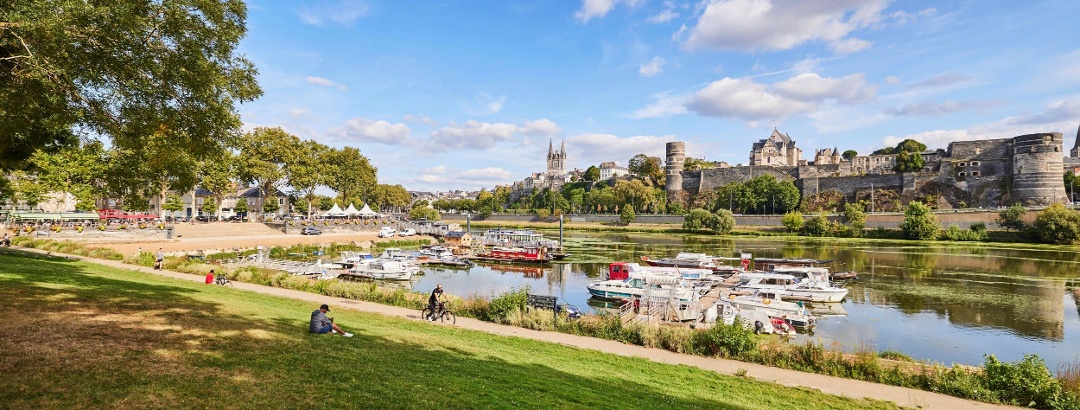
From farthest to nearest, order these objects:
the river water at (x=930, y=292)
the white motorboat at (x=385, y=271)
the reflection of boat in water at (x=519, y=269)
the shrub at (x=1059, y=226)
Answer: the shrub at (x=1059, y=226), the reflection of boat in water at (x=519, y=269), the white motorboat at (x=385, y=271), the river water at (x=930, y=292)

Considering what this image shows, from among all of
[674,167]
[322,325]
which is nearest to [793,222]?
[674,167]

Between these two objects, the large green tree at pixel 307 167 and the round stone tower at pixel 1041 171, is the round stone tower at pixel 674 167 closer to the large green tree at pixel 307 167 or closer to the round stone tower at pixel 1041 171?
the round stone tower at pixel 1041 171

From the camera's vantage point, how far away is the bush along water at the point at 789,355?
36.2 ft

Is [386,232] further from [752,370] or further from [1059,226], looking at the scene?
[1059,226]

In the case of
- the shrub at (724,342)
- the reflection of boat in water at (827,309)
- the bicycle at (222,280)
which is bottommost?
the reflection of boat in water at (827,309)

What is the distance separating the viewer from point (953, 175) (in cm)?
8125

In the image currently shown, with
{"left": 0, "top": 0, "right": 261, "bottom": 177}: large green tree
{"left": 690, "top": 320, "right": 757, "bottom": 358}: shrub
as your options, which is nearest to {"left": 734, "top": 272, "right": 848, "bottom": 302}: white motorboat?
{"left": 690, "top": 320, "right": 757, "bottom": 358}: shrub

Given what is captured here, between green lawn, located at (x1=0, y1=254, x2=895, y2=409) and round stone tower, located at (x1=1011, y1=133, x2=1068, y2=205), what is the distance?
280ft

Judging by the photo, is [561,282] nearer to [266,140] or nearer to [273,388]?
[273,388]

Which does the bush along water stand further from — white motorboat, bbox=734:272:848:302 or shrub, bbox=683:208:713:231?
shrub, bbox=683:208:713:231

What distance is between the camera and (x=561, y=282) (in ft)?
113

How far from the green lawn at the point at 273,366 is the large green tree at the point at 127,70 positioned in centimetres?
352

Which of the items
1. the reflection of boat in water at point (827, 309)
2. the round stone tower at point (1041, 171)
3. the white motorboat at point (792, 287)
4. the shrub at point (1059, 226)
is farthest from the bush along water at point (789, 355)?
the round stone tower at point (1041, 171)

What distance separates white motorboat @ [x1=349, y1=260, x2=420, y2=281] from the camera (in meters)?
33.6
